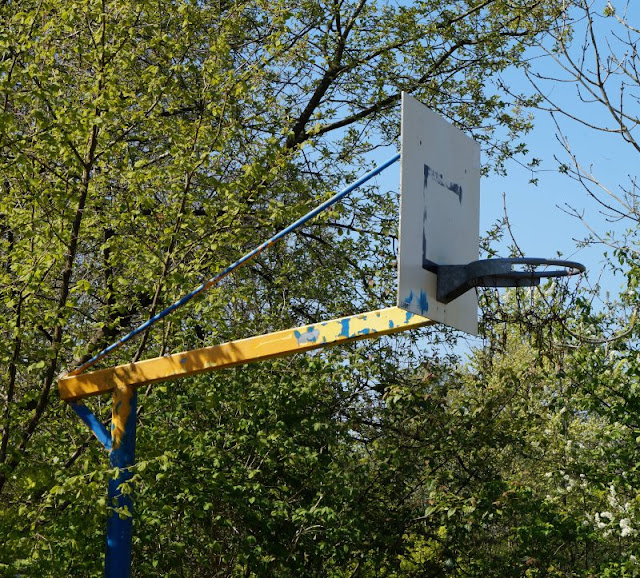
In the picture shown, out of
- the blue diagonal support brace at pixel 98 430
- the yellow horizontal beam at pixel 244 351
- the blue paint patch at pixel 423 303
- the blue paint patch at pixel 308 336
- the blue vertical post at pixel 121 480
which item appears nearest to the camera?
the blue paint patch at pixel 423 303

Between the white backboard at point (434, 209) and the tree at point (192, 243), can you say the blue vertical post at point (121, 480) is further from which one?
the white backboard at point (434, 209)

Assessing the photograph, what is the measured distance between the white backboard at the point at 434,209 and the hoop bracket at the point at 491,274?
0.20ft

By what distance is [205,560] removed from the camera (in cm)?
918

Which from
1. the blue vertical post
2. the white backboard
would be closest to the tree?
the blue vertical post

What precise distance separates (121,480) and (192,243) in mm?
1739

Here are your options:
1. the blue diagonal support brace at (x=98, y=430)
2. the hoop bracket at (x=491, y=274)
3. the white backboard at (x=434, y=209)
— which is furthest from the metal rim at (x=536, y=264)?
the blue diagonal support brace at (x=98, y=430)

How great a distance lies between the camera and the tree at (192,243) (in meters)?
6.86

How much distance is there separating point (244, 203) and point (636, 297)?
4487 mm

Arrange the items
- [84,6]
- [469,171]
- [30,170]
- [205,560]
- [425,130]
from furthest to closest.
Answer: [205,560], [84,6], [30,170], [469,171], [425,130]

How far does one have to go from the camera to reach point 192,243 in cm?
739

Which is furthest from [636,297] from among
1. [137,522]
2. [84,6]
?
[84,6]

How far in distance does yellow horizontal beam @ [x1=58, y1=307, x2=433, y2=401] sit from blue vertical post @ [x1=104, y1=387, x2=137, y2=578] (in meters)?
0.14

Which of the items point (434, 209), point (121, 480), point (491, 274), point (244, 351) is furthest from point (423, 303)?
point (121, 480)

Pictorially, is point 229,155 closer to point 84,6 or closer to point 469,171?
point 84,6
